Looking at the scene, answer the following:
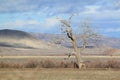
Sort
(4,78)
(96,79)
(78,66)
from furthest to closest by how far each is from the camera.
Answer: (78,66) → (96,79) → (4,78)

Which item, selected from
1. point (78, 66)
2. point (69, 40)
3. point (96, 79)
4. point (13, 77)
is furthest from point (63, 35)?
point (13, 77)

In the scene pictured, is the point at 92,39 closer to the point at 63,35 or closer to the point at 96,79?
the point at 63,35

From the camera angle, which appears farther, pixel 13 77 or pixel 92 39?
pixel 92 39

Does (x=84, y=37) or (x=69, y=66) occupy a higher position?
(x=84, y=37)

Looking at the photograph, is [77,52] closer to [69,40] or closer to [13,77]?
[69,40]

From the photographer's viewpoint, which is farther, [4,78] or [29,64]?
[29,64]

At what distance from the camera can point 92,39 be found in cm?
6291

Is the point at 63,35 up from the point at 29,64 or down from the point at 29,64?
up

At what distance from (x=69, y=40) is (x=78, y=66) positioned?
4.07 metres

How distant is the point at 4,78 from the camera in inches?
777

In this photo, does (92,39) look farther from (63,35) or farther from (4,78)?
(4,78)

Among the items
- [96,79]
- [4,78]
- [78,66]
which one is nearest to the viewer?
[4,78]

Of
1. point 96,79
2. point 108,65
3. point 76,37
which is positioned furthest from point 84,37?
point 96,79

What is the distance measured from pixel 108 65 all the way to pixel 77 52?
16.7ft
